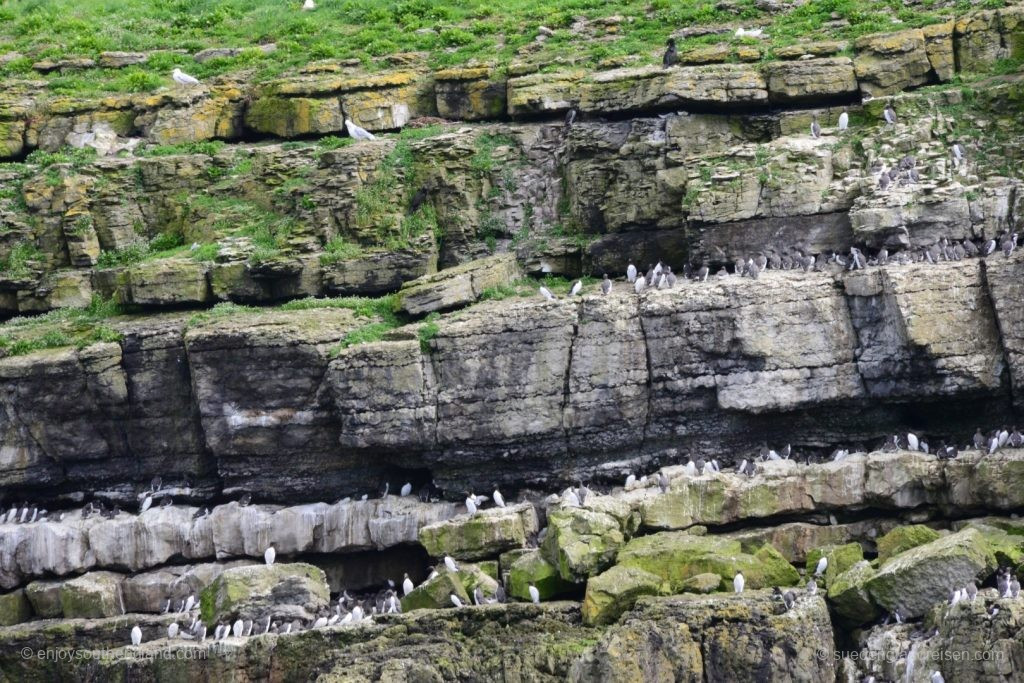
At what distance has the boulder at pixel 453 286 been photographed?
33.9 meters

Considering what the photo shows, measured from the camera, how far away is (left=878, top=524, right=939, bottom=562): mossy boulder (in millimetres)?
27188

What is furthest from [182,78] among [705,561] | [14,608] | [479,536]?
[705,561]

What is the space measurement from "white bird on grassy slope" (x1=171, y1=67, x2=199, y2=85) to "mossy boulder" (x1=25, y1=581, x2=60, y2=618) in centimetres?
1522

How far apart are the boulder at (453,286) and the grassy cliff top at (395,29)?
7.22 meters

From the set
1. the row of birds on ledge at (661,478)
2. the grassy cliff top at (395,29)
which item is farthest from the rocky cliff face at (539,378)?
the grassy cliff top at (395,29)

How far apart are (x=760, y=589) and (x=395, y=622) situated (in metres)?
5.98

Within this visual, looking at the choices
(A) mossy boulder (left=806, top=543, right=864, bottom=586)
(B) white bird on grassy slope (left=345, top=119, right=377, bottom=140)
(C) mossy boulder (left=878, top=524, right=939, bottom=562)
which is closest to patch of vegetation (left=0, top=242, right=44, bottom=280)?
(B) white bird on grassy slope (left=345, top=119, right=377, bottom=140)

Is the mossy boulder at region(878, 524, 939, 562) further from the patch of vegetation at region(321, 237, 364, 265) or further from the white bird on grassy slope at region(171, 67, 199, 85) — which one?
the white bird on grassy slope at region(171, 67, 199, 85)

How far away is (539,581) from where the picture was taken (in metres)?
27.9

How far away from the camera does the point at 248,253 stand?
36438 mm

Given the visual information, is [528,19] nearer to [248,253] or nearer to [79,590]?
[248,253]

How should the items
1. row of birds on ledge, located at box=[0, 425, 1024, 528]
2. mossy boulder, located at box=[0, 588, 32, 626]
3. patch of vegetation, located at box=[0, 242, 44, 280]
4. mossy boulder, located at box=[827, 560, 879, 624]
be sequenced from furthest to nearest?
patch of vegetation, located at box=[0, 242, 44, 280] < mossy boulder, located at box=[0, 588, 32, 626] < row of birds on ledge, located at box=[0, 425, 1024, 528] < mossy boulder, located at box=[827, 560, 879, 624]

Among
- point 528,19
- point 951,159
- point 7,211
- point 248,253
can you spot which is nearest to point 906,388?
point 951,159

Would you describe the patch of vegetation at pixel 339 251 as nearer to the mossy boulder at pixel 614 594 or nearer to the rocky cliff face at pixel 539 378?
the rocky cliff face at pixel 539 378
